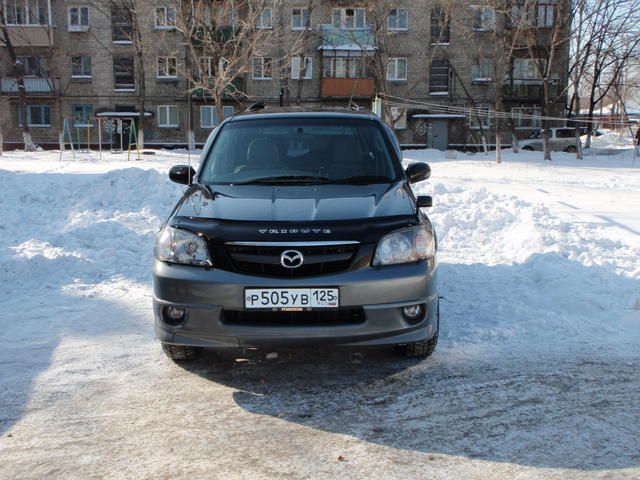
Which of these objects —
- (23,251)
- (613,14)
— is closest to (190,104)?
(613,14)

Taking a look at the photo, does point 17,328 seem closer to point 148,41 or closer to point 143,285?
point 143,285

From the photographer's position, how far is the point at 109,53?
139 ft

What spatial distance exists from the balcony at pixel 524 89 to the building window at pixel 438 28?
4776 mm

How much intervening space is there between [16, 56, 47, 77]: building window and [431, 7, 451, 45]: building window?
79.3ft

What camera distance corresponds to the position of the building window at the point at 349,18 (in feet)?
135

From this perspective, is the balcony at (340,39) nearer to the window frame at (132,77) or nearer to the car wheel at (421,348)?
the window frame at (132,77)

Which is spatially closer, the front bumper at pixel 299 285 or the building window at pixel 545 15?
the front bumper at pixel 299 285

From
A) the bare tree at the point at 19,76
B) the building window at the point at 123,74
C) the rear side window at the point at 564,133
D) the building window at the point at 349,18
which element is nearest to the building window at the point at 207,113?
the building window at the point at 123,74

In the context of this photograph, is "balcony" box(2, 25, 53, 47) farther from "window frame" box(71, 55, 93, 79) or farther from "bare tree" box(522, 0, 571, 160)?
"bare tree" box(522, 0, 571, 160)

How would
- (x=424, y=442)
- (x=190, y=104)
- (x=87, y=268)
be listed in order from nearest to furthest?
(x=424, y=442) → (x=87, y=268) → (x=190, y=104)

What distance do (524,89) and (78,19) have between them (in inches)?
1112

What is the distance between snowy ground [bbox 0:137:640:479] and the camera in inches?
120

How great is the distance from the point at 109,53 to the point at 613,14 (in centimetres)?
2932

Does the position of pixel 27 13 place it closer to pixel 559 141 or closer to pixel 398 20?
pixel 398 20
